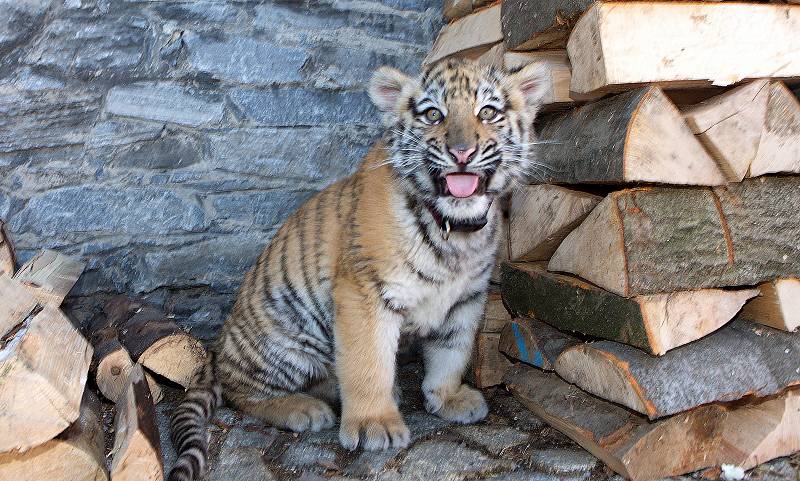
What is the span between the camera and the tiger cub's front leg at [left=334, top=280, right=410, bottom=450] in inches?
120

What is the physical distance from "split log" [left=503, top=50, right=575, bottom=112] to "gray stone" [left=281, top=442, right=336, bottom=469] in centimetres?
178

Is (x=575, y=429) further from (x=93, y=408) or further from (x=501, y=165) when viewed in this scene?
(x=93, y=408)

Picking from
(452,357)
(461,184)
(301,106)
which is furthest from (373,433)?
(301,106)

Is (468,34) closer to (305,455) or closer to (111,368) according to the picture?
(305,455)

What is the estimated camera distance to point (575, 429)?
293 centimetres

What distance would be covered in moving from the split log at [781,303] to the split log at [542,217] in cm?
73

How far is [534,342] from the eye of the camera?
326 centimetres

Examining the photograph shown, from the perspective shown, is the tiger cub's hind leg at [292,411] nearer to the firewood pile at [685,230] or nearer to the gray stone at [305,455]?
the gray stone at [305,455]

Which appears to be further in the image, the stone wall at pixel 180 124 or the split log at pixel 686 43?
the stone wall at pixel 180 124

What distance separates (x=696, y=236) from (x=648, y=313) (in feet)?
1.12

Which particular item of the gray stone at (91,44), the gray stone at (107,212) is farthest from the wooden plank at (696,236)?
the gray stone at (91,44)

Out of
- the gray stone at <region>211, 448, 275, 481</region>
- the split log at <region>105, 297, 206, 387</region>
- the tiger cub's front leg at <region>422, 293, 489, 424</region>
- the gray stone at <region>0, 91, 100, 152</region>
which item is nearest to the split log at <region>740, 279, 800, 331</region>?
the tiger cub's front leg at <region>422, 293, 489, 424</region>

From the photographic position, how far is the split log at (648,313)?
260 cm

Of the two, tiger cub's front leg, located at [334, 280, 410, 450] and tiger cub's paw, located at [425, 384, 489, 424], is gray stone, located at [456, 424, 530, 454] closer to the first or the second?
tiger cub's paw, located at [425, 384, 489, 424]
